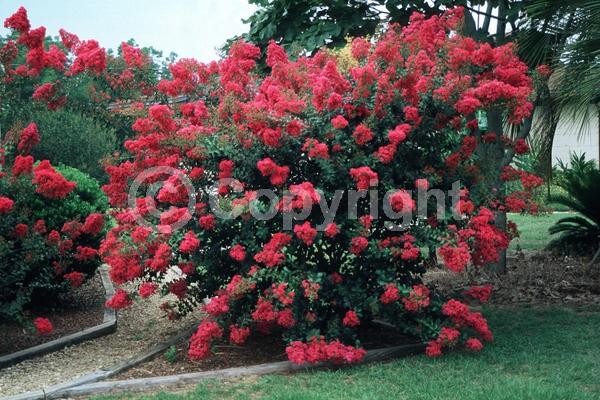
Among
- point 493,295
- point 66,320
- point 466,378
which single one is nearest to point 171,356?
point 66,320

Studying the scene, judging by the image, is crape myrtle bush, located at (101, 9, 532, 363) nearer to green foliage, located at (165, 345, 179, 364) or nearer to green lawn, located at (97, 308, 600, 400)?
green lawn, located at (97, 308, 600, 400)

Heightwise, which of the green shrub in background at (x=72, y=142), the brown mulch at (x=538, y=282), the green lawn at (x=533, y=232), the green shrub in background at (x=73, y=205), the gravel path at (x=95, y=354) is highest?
the green shrub in background at (x=72, y=142)

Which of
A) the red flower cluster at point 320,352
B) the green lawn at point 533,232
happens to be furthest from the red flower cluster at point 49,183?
the green lawn at point 533,232

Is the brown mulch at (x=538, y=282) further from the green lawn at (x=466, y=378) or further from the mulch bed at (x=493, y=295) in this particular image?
the green lawn at (x=466, y=378)

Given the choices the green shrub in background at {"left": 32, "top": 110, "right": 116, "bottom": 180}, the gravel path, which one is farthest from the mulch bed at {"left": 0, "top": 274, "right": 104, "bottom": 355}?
the green shrub in background at {"left": 32, "top": 110, "right": 116, "bottom": 180}

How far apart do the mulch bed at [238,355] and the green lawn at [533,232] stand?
4.91 m

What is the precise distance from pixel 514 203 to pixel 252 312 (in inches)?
93.9

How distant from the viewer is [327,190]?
19.4ft

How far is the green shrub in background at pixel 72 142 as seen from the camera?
55.6 feet

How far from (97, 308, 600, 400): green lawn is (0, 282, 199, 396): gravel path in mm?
956

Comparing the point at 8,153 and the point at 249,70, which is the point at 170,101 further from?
the point at 8,153

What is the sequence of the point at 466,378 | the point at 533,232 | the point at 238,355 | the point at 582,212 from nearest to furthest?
the point at 466,378 < the point at 238,355 < the point at 582,212 < the point at 533,232

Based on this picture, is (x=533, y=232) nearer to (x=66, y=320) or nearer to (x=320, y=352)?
(x=66, y=320)

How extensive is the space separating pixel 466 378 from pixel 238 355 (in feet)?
6.19
